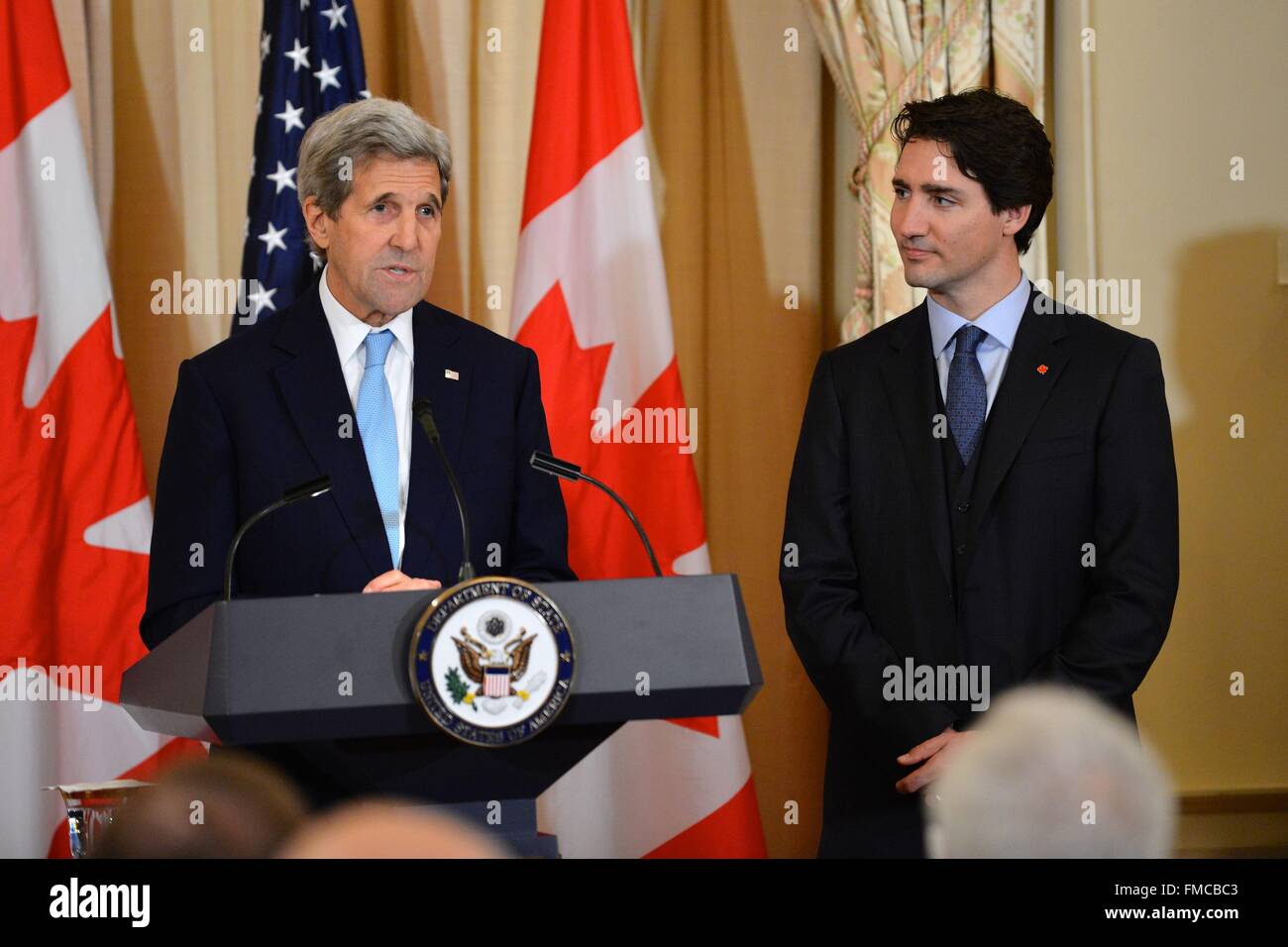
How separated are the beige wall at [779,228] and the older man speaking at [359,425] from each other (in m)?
1.74

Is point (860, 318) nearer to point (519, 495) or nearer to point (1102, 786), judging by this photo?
point (519, 495)

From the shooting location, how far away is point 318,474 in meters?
2.42

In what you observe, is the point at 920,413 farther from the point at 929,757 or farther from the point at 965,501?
the point at 929,757

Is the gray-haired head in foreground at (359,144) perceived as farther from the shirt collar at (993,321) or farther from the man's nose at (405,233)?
the shirt collar at (993,321)

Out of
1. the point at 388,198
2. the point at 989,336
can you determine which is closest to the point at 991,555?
the point at 989,336

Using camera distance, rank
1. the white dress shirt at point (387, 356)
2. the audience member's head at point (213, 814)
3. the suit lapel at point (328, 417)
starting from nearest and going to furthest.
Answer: the audience member's head at point (213, 814)
the suit lapel at point (328, 417)
the white dress shirt at point (387, 356)

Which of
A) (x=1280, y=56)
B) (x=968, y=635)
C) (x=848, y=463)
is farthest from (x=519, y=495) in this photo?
(x=1280, y=56)

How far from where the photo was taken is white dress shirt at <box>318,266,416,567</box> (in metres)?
2.54

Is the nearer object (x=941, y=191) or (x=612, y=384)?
(x=941, y=191)

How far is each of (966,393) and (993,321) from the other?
0.17 meters

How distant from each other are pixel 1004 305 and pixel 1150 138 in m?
1.92

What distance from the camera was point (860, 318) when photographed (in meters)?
4.13

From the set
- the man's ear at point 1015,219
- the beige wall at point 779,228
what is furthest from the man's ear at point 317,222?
the beige wall at point 779,228

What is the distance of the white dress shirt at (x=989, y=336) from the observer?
284 cm
